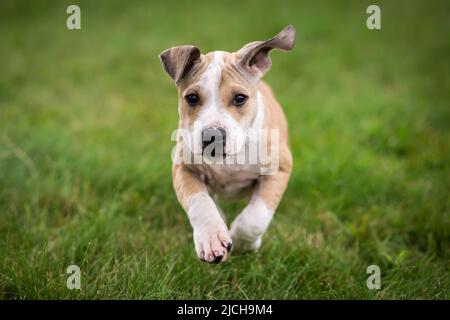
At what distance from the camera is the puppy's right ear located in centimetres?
366

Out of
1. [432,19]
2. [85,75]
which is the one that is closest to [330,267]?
[85,75]

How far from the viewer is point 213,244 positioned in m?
3.48

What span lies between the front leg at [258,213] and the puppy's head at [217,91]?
460 millimetres

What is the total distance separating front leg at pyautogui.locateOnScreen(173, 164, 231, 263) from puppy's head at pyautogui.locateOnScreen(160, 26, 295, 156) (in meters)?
0.38

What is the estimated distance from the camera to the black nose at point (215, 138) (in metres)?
3.45

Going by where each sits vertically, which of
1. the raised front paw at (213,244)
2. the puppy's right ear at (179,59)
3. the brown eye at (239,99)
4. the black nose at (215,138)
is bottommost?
the raised front paw at (213,244)

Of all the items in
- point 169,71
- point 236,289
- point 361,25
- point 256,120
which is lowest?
point 236,289

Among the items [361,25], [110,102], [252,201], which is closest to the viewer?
[252,201]

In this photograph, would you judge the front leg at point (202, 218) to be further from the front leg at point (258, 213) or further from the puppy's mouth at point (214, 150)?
the puppy's mouth at point (214, 150)

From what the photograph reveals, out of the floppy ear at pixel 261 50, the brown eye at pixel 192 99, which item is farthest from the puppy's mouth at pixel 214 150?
the floppy ear at pixel 261 50

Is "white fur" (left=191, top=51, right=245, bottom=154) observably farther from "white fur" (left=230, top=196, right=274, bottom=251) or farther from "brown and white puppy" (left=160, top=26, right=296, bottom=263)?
"white fur" (left=230, top=196, right=274, bottom=251)
